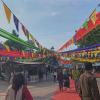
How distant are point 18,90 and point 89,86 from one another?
156cm

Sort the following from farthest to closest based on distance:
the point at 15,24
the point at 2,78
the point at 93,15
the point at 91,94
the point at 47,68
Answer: the point at 47,68 → the point at 2,78 → the point at 15,24 → the point at 93,15 → the point at 91,94

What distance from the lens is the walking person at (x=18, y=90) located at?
845cm

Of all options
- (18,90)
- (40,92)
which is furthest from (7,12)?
(40,92)

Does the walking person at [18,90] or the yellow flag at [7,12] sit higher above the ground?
the yellow flag at [7,12]

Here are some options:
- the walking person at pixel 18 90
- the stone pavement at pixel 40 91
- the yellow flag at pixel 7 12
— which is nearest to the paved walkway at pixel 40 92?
the stone pavement at pixel 40 91

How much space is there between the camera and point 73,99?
1950cm

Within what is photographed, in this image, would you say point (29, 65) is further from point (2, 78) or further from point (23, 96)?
point (23, 96)

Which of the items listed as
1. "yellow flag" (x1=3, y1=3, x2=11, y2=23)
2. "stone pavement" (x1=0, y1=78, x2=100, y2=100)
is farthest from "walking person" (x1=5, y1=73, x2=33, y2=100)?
"stone pavement" (x1=0, y1=78, x2=100, y2=100)

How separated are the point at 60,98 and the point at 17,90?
1193 cm

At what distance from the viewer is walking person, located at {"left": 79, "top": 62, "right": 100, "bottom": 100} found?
26.5ft

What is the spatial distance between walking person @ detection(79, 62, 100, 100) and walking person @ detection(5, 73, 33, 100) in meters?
1.19

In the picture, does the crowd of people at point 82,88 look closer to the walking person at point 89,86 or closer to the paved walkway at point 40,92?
the walking person at point 89,86

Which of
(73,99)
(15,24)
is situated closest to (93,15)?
(15,24)

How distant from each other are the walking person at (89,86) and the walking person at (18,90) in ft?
3.90
